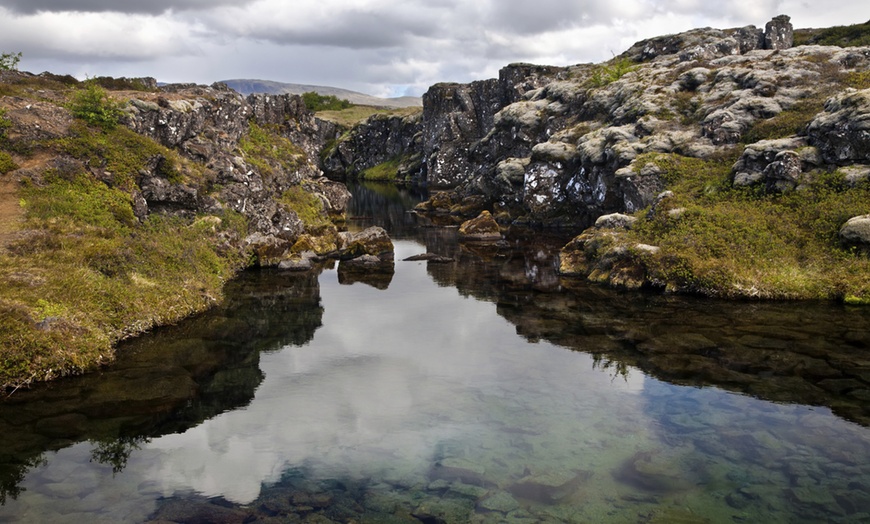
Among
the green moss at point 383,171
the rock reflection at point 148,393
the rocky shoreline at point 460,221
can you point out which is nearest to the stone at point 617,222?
the rocky shoreline at point 460,221

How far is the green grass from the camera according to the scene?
25.1m

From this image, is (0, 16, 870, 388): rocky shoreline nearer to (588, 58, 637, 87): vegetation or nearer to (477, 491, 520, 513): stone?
(588, 58, 637, 87): vegetation

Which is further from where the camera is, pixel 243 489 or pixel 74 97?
pixel 74 97

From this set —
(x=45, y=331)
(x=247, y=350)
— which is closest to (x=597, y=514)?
(x=247, y=350)

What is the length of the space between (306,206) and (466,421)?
49.3 meters

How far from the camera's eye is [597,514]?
1642cm

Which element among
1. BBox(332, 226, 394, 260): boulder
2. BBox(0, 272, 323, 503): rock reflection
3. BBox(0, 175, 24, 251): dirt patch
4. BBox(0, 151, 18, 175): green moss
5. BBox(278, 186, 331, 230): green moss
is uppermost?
BBox(0, 151, 18, 175): green moss

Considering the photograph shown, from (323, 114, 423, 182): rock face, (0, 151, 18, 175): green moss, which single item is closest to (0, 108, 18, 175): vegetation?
(0, 151, 18, 175): green moss

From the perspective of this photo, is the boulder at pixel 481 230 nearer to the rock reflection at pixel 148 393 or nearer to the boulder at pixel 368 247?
the boulder at pixel 368 247

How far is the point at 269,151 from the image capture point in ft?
235

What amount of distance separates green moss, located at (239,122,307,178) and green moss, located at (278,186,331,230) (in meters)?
3.14

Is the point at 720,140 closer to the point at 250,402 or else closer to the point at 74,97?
the point at 250,402

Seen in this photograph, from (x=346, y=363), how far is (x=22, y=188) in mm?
25530

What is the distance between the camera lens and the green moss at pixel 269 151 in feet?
212
